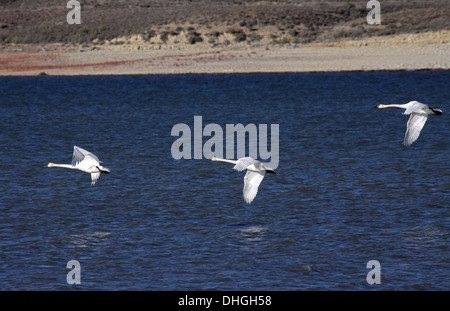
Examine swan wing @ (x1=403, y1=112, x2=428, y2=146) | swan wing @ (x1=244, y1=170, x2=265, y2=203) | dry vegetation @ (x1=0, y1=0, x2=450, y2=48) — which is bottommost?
swan wing @ (x1=244, y1=170, x2=265, y2=203)

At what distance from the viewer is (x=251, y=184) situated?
15367mm

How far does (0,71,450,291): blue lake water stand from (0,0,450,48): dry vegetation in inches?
1346

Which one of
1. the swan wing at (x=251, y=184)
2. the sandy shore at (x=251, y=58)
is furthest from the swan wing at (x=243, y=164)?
the sandy shore at (x=251, y=58)

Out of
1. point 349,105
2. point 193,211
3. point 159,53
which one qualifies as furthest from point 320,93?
point 193,211

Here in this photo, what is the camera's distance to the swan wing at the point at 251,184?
15297mm

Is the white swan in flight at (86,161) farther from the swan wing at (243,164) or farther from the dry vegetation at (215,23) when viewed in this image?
the dry vegetation at (215,23)

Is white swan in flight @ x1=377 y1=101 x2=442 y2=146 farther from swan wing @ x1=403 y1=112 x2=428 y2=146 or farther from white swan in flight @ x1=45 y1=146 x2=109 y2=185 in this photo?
white swan in flight @ x1=45 y1=146 x2=109 y2=185

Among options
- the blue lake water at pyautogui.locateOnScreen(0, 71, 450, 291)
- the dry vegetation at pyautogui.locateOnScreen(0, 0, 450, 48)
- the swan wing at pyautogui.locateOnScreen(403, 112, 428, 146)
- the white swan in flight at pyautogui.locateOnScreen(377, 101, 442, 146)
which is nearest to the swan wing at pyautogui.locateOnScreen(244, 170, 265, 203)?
the blue lake water at pyautogui.locateOnScreen(0, 71, 450, 291)

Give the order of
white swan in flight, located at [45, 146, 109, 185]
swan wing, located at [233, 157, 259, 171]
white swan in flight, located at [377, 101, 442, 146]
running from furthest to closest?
white swan in flight, located at [377, 101, 442, 146] < white swan in flight, located at [45, 146, 109, 185] < swan wing, located at [233, 157, 259, 171]

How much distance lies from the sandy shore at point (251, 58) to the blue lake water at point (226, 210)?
20809 mm

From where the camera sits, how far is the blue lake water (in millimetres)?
13102

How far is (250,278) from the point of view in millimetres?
12883
